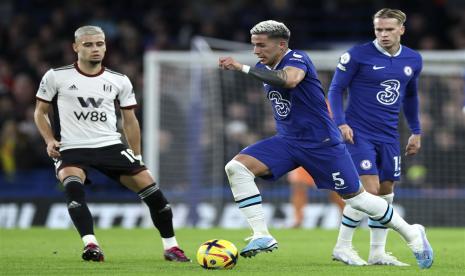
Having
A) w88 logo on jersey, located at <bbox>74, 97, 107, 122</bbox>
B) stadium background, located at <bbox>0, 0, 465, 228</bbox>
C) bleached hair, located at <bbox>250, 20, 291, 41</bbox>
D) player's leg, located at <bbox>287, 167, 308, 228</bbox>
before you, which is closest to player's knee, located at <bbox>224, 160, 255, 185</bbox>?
bleached hair, located at <bbox>250, 20, 291, 41</bbox>

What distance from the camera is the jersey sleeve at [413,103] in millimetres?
9336

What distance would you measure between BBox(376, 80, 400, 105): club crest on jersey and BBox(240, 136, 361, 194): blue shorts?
899mm

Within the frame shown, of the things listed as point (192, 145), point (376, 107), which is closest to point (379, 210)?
point (376, 107)

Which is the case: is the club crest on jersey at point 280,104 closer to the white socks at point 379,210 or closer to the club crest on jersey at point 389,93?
the white socks at point 379,210

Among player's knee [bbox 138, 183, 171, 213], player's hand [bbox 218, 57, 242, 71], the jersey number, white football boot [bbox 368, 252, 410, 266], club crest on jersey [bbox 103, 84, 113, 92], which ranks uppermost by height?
player's hand [bbox 218, 57, 242, 71]

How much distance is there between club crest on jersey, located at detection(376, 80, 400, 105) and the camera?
29.9ft

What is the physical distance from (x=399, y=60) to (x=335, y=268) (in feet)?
6.46

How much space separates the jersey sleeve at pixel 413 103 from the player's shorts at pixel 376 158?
0.48 metres

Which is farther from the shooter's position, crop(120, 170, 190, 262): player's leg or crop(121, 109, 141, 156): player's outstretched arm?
crop(121, 109, 141, 156): player's outstretched arm

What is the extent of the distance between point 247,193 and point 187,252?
92.2 inches

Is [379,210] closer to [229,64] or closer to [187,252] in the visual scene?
[229,64]

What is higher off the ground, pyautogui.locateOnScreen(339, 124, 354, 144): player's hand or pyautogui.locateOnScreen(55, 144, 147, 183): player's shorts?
pyautogui.locateOnScreen(339, 124, 354, 144): player's hand

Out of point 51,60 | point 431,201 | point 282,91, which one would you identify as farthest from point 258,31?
point 51,60

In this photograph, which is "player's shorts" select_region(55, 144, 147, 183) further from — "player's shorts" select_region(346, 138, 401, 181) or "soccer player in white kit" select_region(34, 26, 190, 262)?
"player's shorts" select_region(346, 138, 401, 181)
